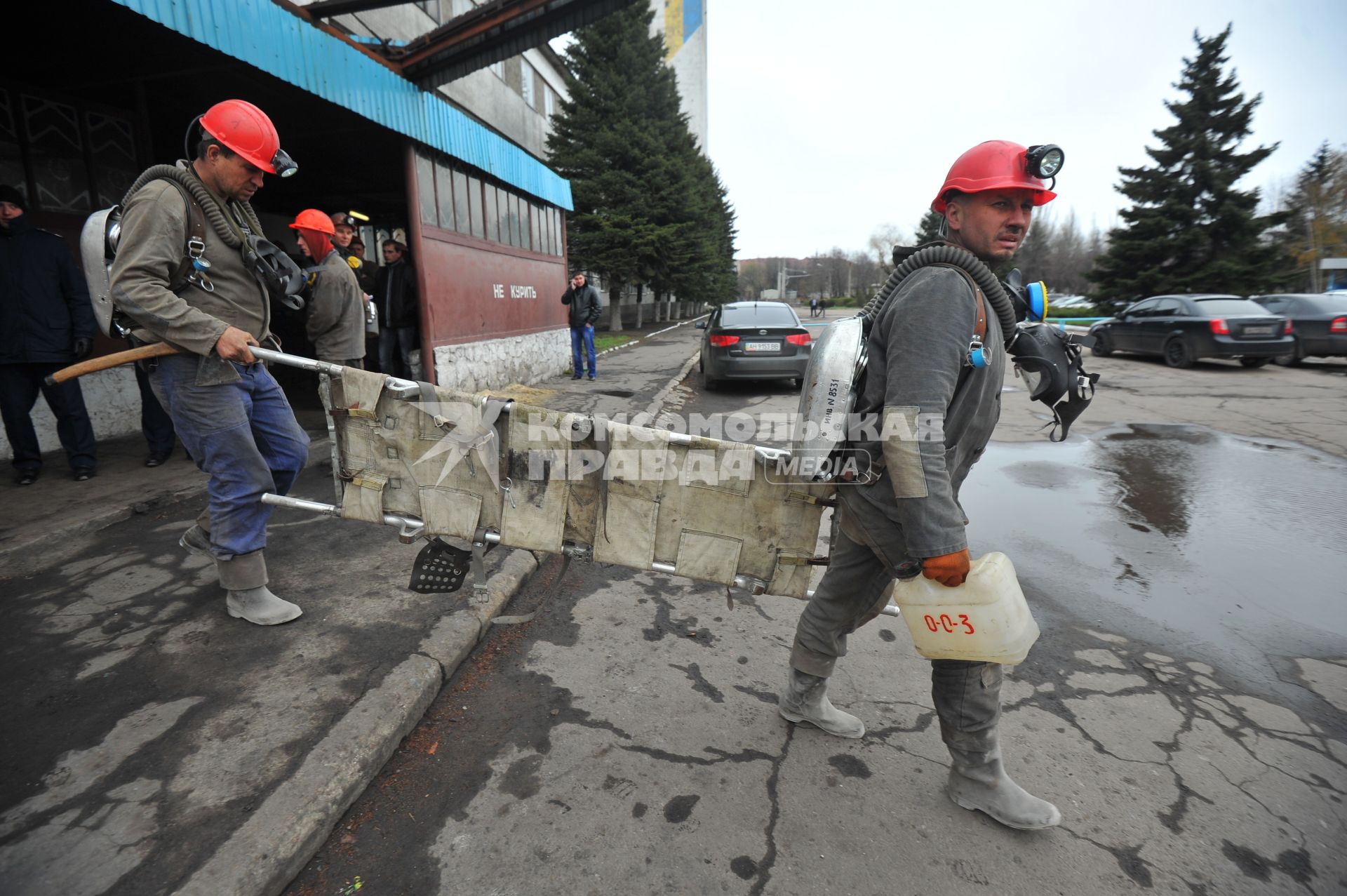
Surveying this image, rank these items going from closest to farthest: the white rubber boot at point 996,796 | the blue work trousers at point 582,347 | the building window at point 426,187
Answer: the white rubber boot at point 996,796 < the building window at point 426,187 < the blue work trousers at point 582,347

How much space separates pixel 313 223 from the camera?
16.9ft

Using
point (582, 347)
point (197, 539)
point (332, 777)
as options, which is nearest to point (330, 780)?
point (332, 777)

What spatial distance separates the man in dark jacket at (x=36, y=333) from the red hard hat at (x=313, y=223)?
171 cm

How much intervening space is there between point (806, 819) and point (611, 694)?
97cm

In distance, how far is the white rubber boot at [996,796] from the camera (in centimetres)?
205

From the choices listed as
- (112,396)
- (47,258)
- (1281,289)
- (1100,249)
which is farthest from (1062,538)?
(1100,249)

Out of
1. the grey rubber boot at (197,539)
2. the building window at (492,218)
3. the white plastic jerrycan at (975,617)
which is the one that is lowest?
the grey rubber boot at (197,539)

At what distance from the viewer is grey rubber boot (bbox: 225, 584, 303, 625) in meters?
3.00

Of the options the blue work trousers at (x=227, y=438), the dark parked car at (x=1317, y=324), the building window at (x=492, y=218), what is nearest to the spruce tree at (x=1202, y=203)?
the dark parked car at (x=1317, y=324)

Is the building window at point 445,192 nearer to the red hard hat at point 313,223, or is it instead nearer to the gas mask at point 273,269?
the red hard hat at point 313,223

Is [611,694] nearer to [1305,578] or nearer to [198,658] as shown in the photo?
[198,658]

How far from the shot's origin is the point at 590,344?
12.1 meters

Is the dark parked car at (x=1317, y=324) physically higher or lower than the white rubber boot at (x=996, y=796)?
higher

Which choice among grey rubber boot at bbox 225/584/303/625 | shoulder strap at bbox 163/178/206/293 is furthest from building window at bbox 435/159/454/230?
grey rubber boot at bbox 225/584/303/625
